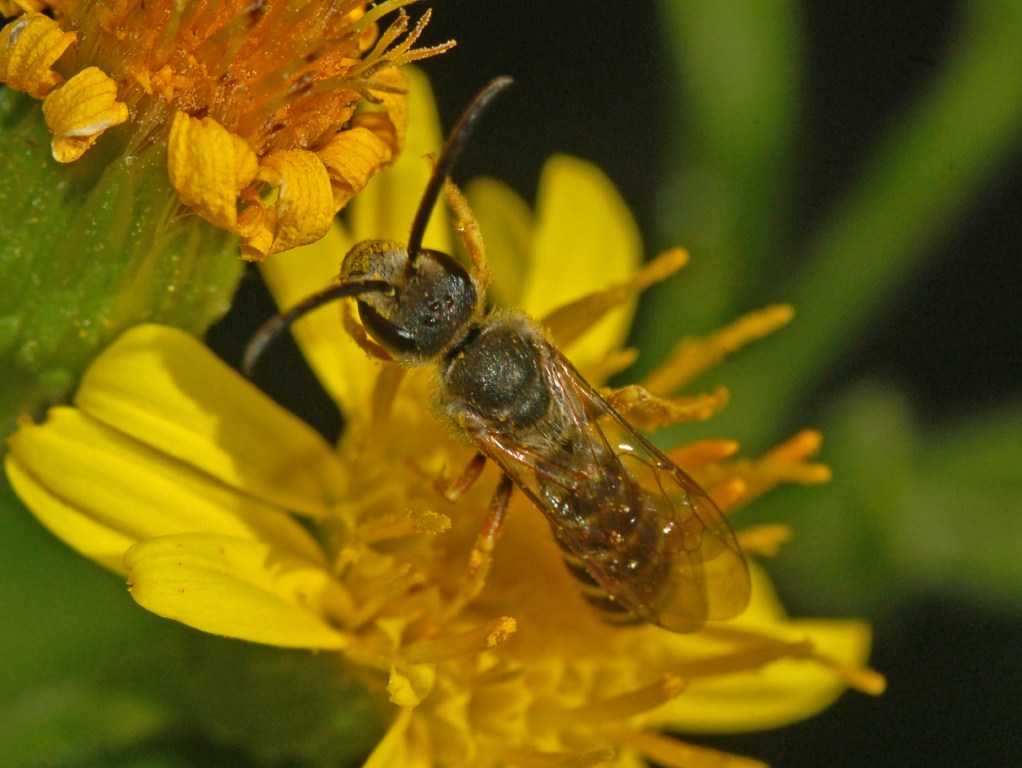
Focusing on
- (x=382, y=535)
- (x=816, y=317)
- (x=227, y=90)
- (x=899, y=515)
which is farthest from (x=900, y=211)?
(x=227, y=90)

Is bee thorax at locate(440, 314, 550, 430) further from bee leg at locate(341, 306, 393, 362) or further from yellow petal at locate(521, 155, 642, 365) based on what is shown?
yellow petal at locate(521, 155, 642, 365)

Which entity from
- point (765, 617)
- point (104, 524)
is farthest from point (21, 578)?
point (765, 617)

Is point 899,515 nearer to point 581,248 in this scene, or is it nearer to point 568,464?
point 581,248

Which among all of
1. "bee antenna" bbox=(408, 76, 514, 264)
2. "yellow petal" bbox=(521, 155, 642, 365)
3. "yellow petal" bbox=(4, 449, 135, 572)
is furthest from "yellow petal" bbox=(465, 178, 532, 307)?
"yellow petal" bbox=(4, 449, 135, 572)

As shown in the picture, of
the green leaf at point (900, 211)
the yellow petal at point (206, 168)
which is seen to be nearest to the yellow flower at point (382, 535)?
the yellow petal at point (206, 168)

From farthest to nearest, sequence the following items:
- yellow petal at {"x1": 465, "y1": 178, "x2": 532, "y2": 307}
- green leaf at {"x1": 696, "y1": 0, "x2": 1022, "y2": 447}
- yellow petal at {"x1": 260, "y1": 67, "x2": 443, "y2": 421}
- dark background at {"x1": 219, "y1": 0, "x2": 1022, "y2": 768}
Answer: dark background at {"x1": 219, "y1": 0, "x2": 1022, "y2": 768} < green leaf at {"x1": 696, "y1": 0, "x2": 1022, "y2": 447} < yellow petal at {"x1": 465, "y1": 178, "x2": 532, "y2": 307} < yellow petal at {"x1": 260, "y1": 67, "x2": 443, "y2": 421}

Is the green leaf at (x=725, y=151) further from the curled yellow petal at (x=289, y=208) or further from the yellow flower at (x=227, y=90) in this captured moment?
the curled yellow petal at (x=289, y=208)

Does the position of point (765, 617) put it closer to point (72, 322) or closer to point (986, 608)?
point (986, 608)
